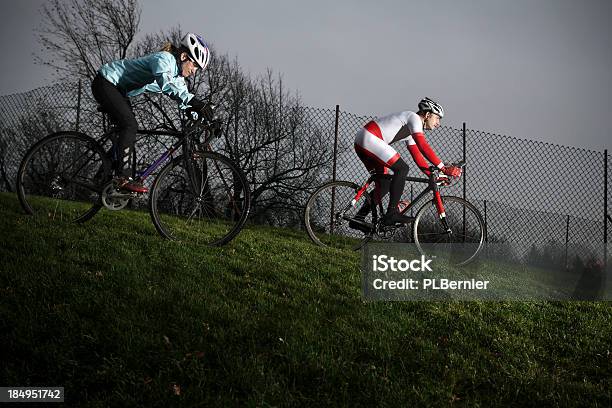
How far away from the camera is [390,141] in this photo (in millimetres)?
6430

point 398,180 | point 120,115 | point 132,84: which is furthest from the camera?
point 398,180

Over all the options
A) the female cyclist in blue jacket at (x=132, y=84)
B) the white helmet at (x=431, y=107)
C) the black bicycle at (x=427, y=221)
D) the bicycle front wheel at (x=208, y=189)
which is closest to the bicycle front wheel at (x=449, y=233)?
the black bicycle at (x=427, y=221)

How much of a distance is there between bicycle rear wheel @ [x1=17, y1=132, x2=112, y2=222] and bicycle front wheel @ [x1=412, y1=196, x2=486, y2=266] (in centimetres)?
405

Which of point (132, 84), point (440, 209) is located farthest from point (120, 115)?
point (440, 209)

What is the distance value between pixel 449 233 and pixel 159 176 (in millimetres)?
3835

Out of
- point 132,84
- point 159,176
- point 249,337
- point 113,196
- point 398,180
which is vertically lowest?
point 249,337

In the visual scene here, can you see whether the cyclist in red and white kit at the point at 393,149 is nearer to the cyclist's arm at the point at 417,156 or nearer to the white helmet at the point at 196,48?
the cyclist's arm at the point at 417,156

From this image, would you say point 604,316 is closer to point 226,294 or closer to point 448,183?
point 448,183

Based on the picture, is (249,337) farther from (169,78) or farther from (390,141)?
(390,141)

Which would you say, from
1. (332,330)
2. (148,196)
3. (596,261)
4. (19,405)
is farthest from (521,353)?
(596,261)

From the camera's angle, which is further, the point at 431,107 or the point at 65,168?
the point at 431,107

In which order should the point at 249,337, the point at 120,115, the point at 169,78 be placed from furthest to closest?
the point at 120,115
the point at 169,78
the point at 249,337

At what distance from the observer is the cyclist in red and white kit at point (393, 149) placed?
622cm

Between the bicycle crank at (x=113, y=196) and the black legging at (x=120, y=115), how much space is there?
176mm
